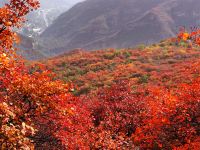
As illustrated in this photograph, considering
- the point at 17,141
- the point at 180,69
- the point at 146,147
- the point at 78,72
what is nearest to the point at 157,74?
the point at 180,69

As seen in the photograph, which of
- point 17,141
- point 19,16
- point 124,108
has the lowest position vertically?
point 124,108

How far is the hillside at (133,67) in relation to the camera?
4992 centimetres

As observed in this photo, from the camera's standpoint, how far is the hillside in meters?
49.9

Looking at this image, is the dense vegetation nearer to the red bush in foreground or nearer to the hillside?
the red bush in foreground

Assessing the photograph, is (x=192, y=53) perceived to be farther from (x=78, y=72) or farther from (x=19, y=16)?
(x=19, y=16)

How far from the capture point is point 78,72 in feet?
205

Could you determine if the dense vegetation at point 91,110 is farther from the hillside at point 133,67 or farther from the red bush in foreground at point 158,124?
the hillside at point 133,67

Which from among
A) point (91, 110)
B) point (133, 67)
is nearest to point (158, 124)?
point (91, 110)

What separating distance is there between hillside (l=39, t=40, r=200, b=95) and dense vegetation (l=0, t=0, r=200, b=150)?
0.73ft

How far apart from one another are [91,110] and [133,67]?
27.2 m

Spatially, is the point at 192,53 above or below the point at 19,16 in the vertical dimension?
below

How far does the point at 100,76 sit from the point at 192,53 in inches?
672

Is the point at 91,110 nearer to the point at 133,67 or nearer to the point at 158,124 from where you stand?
the point at 158,124

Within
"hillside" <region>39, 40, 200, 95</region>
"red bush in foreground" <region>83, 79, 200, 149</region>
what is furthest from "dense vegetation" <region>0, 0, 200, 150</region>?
"hillside" <region>39, 40, 200, 95</region>
